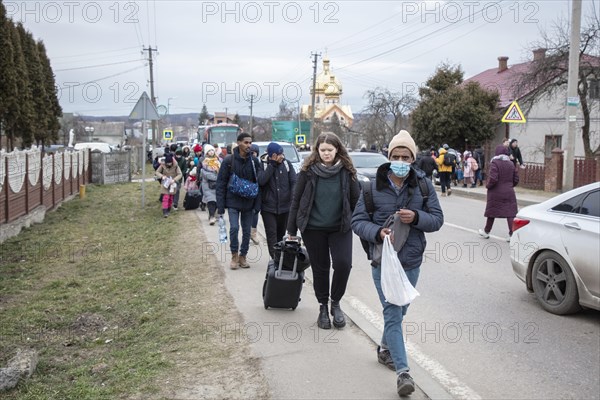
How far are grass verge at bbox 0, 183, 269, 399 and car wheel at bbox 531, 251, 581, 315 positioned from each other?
3445 mm

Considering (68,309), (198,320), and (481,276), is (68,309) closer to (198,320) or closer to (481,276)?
(198,320)

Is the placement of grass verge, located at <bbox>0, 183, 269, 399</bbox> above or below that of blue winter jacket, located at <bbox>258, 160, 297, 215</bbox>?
below

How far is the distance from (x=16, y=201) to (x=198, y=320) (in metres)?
9.56

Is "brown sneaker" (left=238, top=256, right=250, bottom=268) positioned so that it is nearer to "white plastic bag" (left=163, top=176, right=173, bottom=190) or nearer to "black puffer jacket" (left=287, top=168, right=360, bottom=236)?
"black puffer jacket" (left=287, top=168, right=360, bottom=236)

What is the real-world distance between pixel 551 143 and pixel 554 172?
15.4 meters

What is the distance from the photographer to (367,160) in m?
19.8

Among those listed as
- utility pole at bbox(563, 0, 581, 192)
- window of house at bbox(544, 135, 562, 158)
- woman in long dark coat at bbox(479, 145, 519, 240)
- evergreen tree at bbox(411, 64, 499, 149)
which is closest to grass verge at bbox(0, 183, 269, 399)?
woman in long dark coat at bbox(479, 145, 519, 240)

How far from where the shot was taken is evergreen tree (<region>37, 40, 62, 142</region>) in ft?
134

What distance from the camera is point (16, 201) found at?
1424cm

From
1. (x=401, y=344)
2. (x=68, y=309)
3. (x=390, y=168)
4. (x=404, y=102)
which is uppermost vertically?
(x=404, y=102)

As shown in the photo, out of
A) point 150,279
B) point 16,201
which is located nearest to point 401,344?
point 150,279

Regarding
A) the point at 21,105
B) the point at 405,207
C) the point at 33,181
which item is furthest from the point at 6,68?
the point at 405,207

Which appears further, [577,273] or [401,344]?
[577,273]

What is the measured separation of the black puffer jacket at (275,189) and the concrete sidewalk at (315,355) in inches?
54.6
